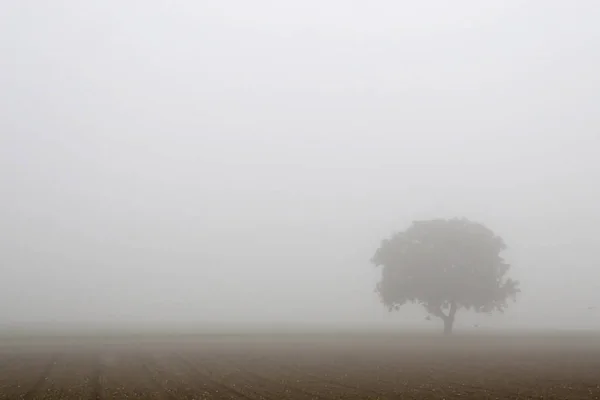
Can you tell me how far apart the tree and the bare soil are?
28.0 meters

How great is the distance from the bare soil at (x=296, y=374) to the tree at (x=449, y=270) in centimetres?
2800

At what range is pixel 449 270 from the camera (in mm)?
84812

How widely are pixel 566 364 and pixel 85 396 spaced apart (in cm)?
3628

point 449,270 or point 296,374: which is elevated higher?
point 449,270

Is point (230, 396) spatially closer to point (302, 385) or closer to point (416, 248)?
point (302, 385)

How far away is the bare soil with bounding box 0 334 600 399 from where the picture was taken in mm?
29453

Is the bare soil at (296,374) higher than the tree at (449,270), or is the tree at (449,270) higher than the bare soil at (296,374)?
the tree at (449,270)

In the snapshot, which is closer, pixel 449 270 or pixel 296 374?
pixel 296 374

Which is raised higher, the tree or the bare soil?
the tree

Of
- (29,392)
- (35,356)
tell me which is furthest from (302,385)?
(35,356)

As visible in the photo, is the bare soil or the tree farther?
the tree

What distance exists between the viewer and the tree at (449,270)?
276 ft

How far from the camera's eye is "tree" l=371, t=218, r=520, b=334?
84.0 m

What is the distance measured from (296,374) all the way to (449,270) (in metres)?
52.6
